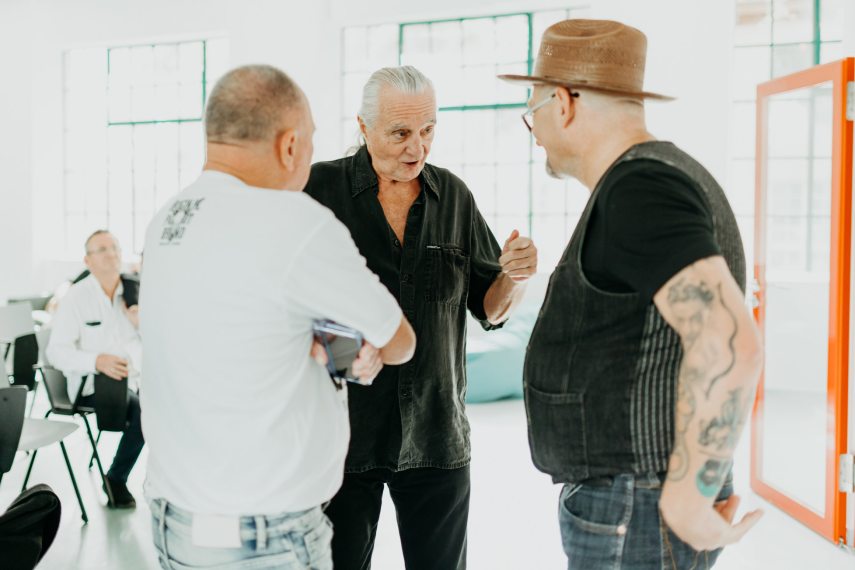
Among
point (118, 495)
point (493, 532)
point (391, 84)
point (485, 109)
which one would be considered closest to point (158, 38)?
point (485, 109)

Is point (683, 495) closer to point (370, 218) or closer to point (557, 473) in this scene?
point (557, 473)

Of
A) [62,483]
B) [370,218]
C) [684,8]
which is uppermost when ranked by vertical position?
[684,8]

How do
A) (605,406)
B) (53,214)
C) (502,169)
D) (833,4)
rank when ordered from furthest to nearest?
(53,214) < (502,169) < (833,4) < (605,406)

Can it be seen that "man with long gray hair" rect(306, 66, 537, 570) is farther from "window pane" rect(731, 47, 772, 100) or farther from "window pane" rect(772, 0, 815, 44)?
"window pane" rect(772, 0, 815, 44)

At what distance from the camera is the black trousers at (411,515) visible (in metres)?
2.01

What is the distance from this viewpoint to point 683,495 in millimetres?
1268

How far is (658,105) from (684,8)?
899 mm

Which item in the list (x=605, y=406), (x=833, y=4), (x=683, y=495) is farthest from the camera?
(x=833, y=4)

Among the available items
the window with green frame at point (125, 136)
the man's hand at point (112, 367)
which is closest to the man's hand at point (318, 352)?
the man's hand at point (112, 367)

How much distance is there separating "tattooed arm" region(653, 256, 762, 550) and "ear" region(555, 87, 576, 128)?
1.40 feet

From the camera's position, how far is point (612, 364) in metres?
1.36

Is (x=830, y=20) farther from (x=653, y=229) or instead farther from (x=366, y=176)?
(x=653, y=229)

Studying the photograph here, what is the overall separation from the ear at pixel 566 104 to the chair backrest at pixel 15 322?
461 cm

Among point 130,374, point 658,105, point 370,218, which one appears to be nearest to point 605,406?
point 370,218
